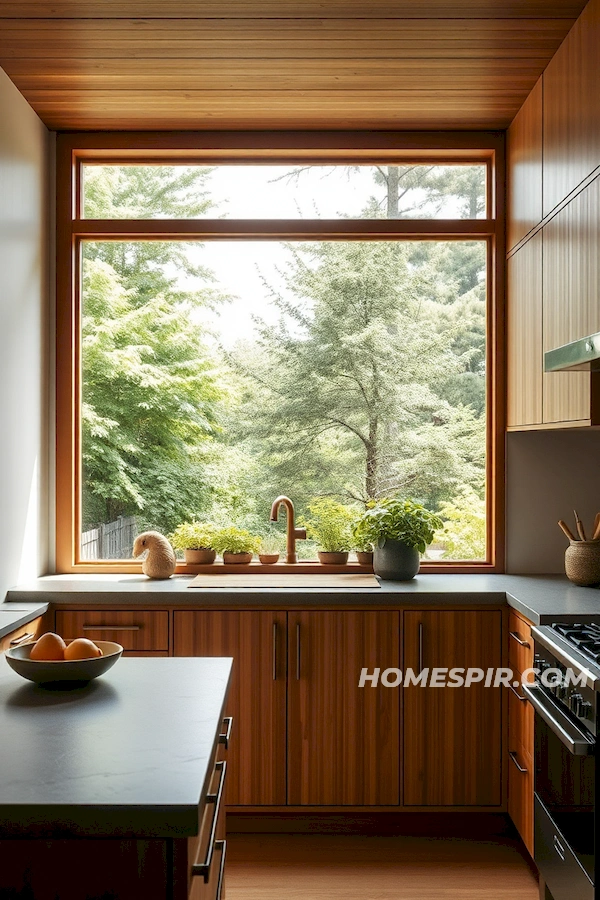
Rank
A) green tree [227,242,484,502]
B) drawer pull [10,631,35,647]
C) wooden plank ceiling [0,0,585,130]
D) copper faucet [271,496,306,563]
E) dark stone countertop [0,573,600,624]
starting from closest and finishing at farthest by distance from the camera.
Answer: wooden plank ceiling [0,0,585,130] < drawer pull [10,631,35,647] < dark stone countertop [0,573,600,624] < copper faucet [271,496,306,563] < green tree [227,242,484,502]

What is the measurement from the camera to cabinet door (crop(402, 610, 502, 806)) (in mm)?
3207

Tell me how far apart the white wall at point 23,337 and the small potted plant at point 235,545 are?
2.63 ft

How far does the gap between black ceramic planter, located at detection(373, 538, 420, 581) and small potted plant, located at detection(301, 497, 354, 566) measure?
23 centimetres

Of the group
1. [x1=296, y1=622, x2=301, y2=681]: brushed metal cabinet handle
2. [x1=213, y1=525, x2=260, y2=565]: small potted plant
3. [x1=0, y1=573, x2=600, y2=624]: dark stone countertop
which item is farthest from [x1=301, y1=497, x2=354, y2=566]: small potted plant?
[x1=296, y1=622, x2=301, y2=681]: brushed metal cabinet handle

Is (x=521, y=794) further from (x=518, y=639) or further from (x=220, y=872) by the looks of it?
(x=220, y=872)

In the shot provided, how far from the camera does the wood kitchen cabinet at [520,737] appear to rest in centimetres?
287

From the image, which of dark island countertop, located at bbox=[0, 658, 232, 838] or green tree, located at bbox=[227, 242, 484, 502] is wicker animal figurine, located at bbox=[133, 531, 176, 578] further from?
dark island countertop, located at bbox=[0, 658, 232, 838]

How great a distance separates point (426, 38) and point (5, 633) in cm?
246

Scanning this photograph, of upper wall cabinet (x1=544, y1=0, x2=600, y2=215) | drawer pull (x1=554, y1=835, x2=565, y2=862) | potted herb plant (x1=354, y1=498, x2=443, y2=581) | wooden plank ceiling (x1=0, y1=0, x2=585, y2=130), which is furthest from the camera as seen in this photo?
potted herb plant (x1=354, y1=498, x2=443, y2=581)

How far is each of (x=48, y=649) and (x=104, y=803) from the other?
665mm

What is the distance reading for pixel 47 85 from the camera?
10.7 feet

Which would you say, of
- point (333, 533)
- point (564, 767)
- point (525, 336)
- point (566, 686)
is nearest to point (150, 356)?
point (333, 533)

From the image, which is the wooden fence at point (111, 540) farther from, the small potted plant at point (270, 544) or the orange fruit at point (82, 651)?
the orange fruit at point (82, 651)

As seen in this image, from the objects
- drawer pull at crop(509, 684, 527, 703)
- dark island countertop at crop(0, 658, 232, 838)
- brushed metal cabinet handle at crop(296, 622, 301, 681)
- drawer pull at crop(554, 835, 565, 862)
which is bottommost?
drawer pull at crop(554, 835, 565, 862)
